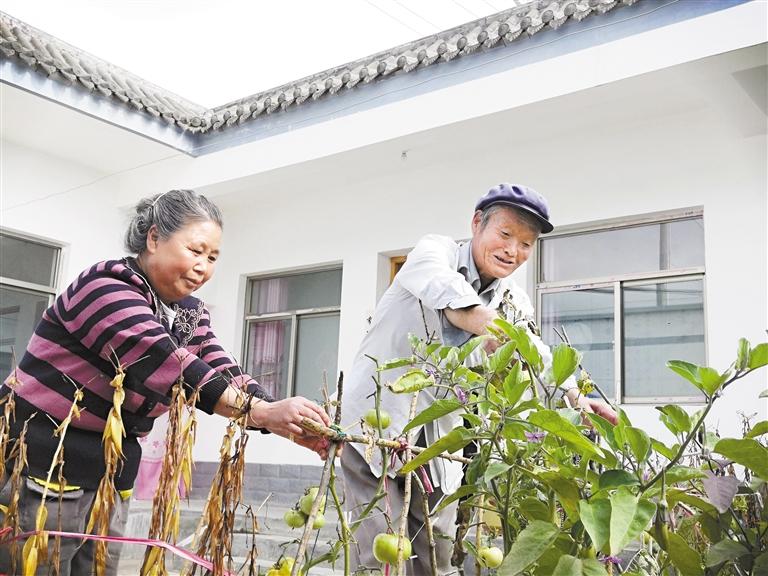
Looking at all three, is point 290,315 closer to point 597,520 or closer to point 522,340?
point 522,340

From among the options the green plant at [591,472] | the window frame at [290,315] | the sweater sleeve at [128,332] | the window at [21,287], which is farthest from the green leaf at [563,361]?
the window at [21,287]

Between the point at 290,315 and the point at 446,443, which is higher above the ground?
the point at 290,315

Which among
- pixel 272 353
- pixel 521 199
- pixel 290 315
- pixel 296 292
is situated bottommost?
pixel 521 199

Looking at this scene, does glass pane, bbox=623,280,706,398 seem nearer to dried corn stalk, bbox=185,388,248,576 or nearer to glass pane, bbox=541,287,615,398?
glass pane, bbox=541,287,615,398

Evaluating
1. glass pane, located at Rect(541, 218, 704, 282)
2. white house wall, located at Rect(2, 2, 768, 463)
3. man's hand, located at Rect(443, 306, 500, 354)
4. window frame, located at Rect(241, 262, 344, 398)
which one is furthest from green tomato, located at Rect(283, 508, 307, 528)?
window frame, located at Rect(241, 262, 344, 398)

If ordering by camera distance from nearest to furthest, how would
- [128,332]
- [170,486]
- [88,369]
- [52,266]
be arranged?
[170,486]
[128,332]
[88,369]
[52,266]

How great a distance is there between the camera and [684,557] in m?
0.75

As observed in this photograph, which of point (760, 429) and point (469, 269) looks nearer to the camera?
point (760, 429)

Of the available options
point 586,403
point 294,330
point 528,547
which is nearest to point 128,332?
point 586,403

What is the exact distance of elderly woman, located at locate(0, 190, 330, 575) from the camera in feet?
4.11

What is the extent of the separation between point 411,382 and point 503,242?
0.96m

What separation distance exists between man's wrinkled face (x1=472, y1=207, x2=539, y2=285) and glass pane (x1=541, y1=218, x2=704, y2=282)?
316 cm

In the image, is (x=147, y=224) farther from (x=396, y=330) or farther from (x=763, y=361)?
(x=763, y=361)

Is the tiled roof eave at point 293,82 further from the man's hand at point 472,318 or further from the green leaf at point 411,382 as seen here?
the green leaf at point 411,382
